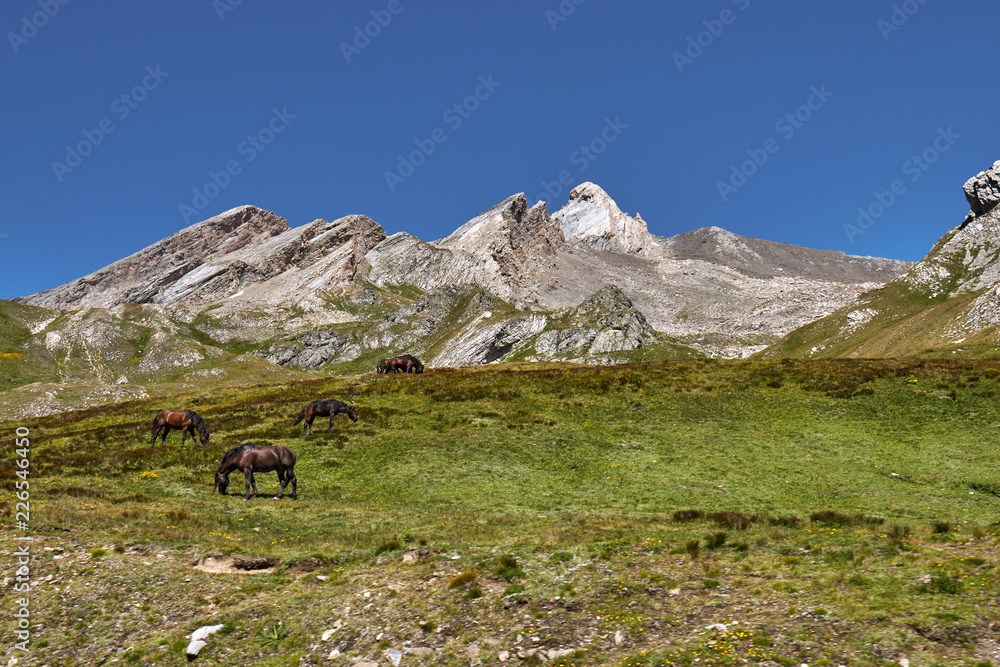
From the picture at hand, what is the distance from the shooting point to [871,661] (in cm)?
1088

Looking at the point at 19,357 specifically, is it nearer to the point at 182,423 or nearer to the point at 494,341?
the point at 494,341

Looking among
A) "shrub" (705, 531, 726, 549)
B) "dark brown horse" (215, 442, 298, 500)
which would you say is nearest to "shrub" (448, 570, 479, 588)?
"shrub" (705, 531, 726, 549)

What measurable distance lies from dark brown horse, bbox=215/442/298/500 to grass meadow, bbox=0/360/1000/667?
131 centimetres

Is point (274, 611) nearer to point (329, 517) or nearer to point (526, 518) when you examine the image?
point (329, 517)

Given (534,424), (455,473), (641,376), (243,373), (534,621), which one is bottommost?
(534,621)

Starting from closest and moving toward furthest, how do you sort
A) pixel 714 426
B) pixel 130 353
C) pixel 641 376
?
pixel 714 426, pixel 641 376, pixel 130 353

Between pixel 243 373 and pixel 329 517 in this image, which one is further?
pixel 243 373

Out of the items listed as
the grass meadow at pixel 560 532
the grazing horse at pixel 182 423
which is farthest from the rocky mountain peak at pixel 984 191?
the grazing horse at pixel 182 423

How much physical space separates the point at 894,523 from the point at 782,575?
9922 millimetres

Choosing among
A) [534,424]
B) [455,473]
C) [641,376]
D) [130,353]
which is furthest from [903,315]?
[130,353]

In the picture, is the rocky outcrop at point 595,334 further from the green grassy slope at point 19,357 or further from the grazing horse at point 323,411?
the green grassy slope at point 19,357

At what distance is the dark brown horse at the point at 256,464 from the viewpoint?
2891 cm

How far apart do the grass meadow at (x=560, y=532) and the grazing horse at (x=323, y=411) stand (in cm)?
147

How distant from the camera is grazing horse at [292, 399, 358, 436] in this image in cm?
4138
